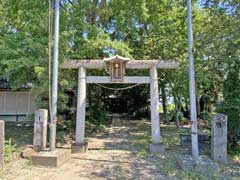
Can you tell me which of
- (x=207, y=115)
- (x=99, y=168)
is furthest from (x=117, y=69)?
(x=207, y=115)

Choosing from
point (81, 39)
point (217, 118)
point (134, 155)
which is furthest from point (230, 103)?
point (81, 39)

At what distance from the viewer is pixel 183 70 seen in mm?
9656

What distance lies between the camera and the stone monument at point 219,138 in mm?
7602

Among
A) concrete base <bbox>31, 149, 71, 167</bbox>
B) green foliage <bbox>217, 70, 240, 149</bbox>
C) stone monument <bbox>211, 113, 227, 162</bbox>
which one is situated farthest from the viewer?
green foliage <bbox>217, 70, 240, 149</bbox>

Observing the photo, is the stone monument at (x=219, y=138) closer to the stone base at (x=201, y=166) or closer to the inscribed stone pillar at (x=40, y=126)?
the stone base at (x=201, y=166)

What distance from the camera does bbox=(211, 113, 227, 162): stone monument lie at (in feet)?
24.9

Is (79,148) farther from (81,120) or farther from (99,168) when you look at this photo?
(99,168)

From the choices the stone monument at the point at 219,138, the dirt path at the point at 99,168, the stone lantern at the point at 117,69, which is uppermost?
the stone lantern at the point at 117,69

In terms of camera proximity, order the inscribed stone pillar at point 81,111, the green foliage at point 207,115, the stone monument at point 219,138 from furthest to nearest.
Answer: the green foliage at point 207,115
the inscribed stone pillar at point 81,111
the stone monument at point 219,138

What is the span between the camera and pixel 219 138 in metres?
7.69

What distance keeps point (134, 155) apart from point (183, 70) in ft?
11.8

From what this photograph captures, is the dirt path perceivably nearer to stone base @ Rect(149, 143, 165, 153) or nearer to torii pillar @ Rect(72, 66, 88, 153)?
torii pillar @ Rect(72, 66, 88, 153)

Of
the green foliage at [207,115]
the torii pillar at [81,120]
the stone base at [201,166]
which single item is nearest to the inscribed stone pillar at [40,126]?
the torii pillar at [81,120]

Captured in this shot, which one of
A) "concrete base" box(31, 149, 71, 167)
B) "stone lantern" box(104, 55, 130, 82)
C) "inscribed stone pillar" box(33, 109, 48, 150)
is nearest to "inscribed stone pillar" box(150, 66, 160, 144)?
"stone lantern" box(104, 55, 130, 82)
